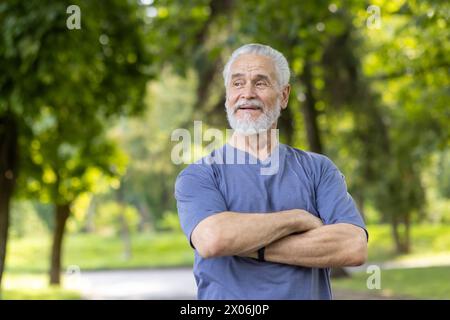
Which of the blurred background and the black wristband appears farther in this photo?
the blurred background

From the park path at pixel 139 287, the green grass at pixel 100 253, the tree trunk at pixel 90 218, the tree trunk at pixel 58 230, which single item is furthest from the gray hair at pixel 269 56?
the tree trunk at pixel 90 218

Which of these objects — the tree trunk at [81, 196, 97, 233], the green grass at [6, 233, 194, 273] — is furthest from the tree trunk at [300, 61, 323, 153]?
the tree trunk at [81, 196, 97, 233]

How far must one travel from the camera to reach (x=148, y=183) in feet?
89.6

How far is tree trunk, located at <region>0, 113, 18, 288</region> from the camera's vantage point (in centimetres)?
1052

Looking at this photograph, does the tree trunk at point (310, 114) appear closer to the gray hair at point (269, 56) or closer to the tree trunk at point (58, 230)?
the tree trunk at point (58, 230)

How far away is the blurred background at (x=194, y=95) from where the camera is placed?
9102mm

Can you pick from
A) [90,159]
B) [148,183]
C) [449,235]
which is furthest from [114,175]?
[449,235]

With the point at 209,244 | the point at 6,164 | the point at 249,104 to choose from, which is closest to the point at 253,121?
the point at 249,104

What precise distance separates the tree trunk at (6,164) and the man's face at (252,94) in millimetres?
8005

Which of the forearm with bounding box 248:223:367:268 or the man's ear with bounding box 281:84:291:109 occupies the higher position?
the man's ear with bounding box 281:84:291:109

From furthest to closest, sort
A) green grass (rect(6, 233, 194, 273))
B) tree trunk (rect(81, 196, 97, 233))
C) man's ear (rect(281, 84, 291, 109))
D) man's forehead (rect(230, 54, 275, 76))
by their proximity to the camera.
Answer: tree trunk (rect(81, 196, 97, 233)) < green grass (rect(6, 233, 194, 273)) < man's ear (rect(281, 84, 291, 109)) < man's forehead (rect(230, 54, 275, 76))

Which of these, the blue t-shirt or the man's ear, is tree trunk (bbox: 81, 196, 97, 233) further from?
the blue t-shirt

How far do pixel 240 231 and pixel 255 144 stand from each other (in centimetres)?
52

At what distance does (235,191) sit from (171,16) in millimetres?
10062
